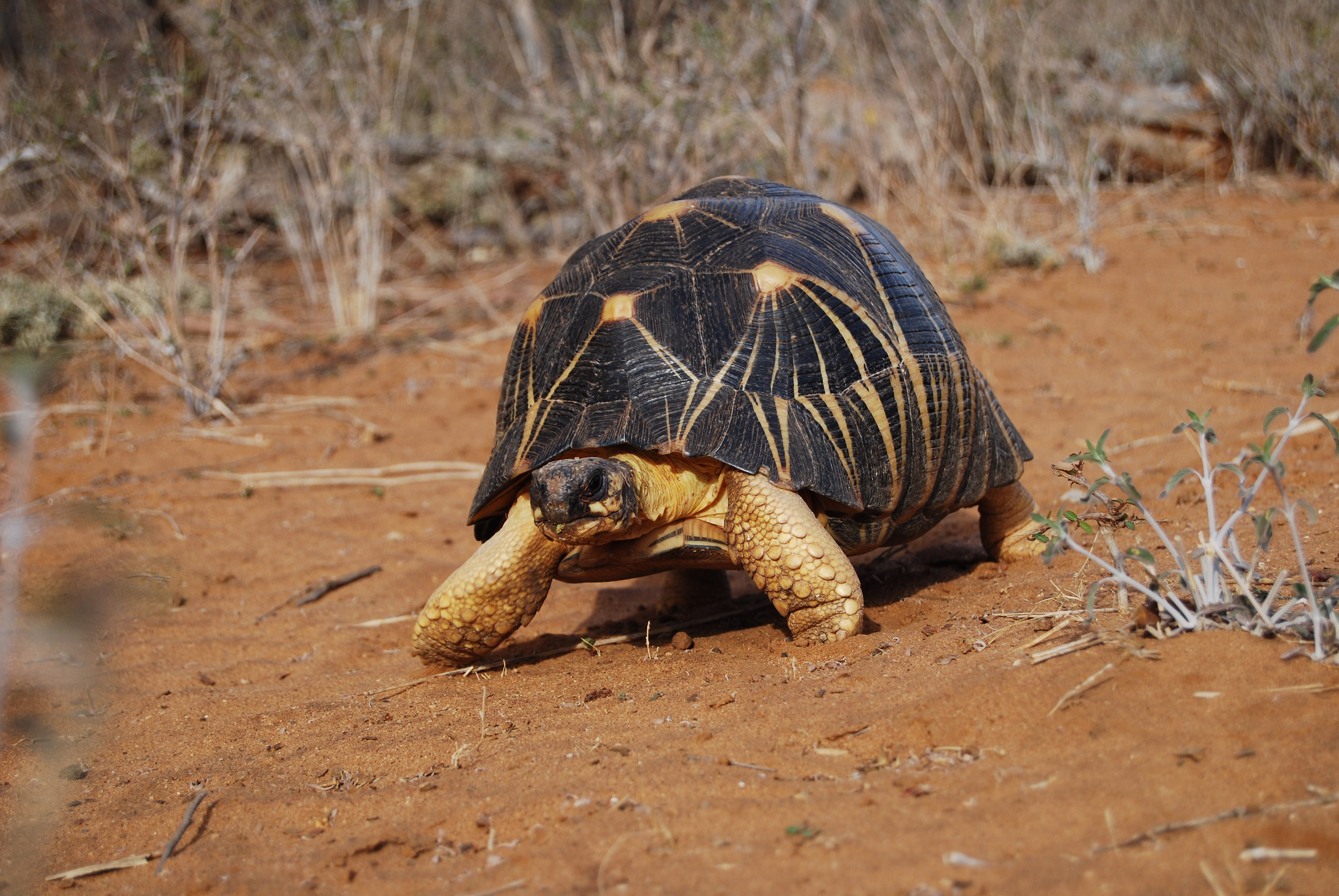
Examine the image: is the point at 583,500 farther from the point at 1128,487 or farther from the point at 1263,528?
the point at 1263,528

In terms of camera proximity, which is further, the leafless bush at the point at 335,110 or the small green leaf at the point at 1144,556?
the leafless bush at the point at 335,110

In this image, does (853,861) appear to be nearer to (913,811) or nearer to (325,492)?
(913,811)

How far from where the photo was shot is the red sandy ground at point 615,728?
171cm

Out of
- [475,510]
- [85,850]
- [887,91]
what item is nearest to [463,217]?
[887,91]

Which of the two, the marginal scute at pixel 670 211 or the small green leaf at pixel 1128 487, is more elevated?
the marginal scute at pixel 670 211

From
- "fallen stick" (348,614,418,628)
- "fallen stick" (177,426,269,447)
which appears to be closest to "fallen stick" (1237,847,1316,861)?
"fallen stick" (348,614,418,628)

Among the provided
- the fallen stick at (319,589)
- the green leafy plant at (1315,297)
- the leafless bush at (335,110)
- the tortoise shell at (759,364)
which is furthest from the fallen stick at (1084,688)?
the leafless bush at (335,110)

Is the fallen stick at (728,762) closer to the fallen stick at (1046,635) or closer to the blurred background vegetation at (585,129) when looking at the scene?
the fallen stick at (1046,635)

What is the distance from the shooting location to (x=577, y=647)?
3.46 meters

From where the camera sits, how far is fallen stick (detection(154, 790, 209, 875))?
82.2 inches

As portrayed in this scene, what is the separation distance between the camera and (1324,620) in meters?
1.96

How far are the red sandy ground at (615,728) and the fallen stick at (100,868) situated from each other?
2cm

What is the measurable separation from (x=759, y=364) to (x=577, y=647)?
1171 mm

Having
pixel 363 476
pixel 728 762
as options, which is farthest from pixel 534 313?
pixel 363 476
